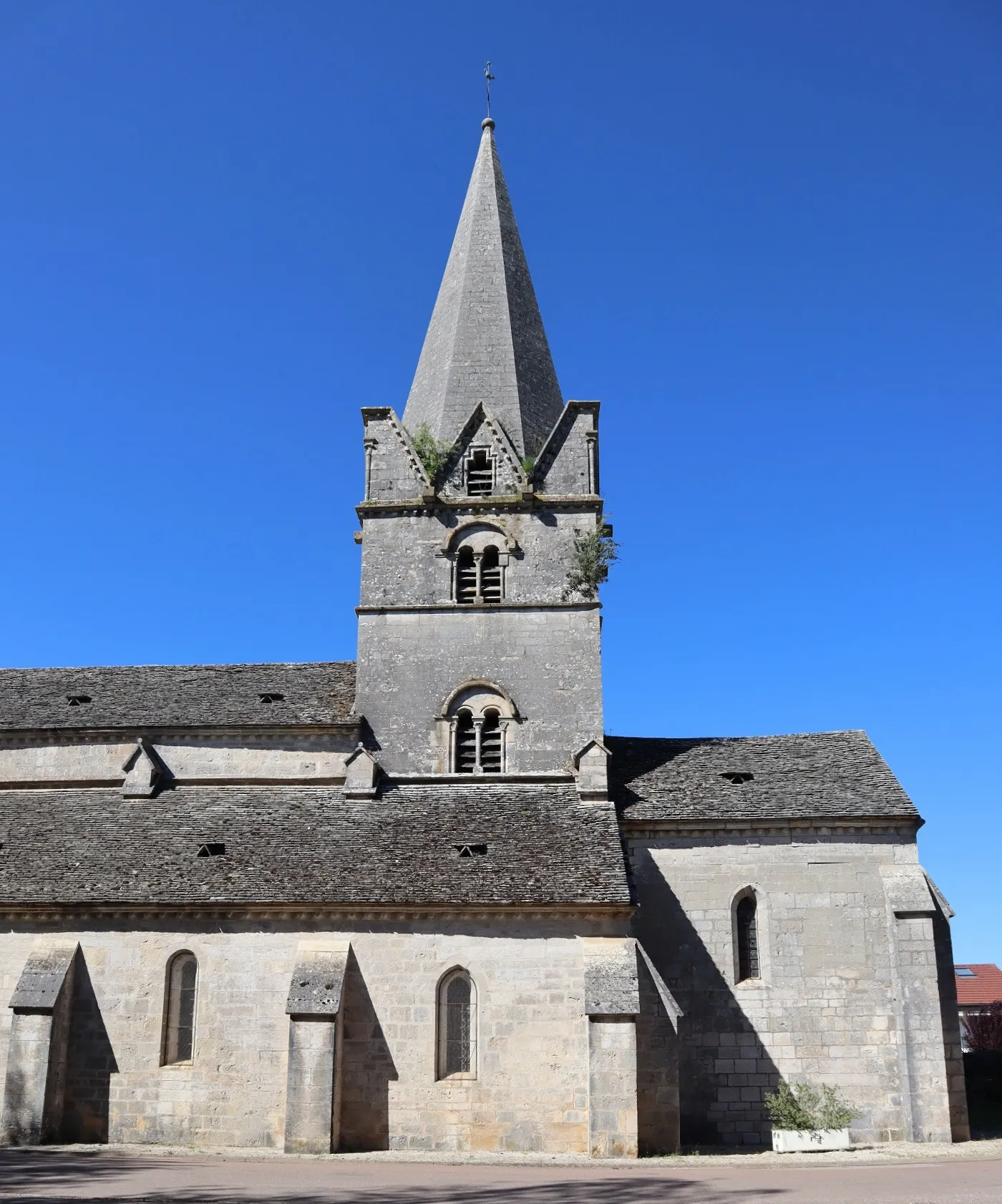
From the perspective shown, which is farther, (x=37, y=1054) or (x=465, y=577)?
(x=465, y=577)

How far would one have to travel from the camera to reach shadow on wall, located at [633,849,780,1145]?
86.4 ft

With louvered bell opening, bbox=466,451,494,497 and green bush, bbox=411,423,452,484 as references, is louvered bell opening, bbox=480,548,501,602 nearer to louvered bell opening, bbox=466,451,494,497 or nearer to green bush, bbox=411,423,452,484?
louvered bell opening, bbox=466,451,494,497

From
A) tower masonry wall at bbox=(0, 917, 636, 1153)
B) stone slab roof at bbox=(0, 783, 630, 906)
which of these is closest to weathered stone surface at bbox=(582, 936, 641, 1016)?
tower masonry wall at bbox=(0, 917, 636, 1153)

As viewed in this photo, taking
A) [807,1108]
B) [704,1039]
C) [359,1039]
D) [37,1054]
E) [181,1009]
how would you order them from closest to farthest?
[37,1054], [359,1039], [181,1009], [807,1108], [704,1039]

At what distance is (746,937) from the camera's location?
2811 cm

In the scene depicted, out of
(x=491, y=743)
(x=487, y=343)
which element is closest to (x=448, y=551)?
(x=491, y=743)

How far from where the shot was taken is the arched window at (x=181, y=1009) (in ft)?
81.2

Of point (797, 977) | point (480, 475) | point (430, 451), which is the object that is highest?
point (430, 451)

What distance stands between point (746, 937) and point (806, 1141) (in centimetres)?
528

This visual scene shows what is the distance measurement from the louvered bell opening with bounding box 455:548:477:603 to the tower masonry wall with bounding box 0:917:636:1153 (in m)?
10.2

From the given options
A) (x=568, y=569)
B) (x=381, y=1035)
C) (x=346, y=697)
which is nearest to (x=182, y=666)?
(x=346, y=697)

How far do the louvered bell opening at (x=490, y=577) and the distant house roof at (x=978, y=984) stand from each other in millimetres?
40503

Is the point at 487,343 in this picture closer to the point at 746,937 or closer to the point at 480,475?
the point at 480,475

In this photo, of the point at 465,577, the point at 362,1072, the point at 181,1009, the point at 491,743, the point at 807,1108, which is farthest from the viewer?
the point at 465,577
